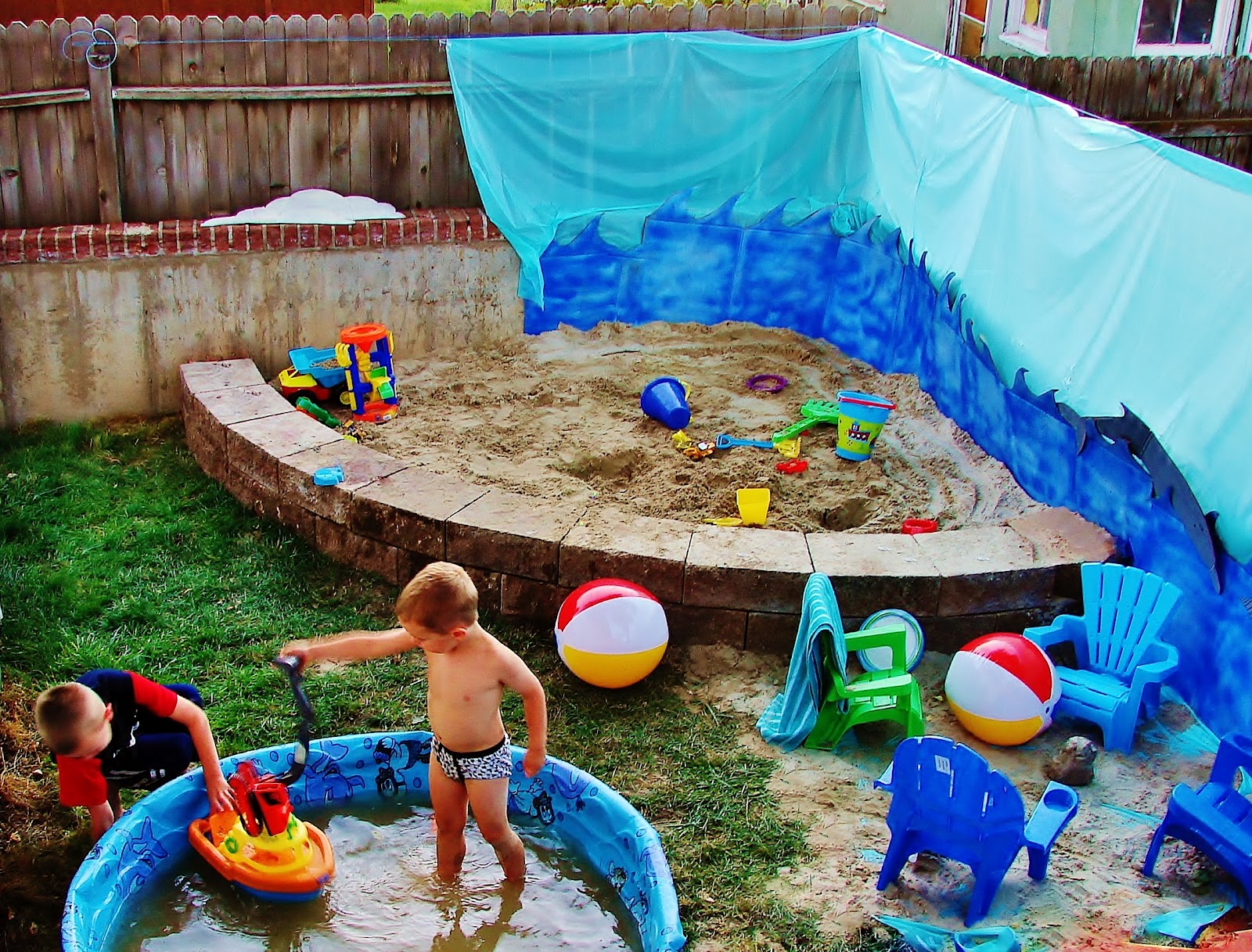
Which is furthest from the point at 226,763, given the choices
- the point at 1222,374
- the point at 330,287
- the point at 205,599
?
the point at 330,287

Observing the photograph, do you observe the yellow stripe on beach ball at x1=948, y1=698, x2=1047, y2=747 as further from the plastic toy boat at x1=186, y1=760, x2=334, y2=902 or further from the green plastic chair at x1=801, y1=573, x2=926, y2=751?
the plastic toy boat at x1=186, y1=760, x2=334, y2=902

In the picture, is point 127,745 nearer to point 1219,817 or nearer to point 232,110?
point 1219,817

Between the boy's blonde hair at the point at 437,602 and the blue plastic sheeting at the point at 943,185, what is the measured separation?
265 centimetres

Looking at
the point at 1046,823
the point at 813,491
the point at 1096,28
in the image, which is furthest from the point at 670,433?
the point at 1096,28

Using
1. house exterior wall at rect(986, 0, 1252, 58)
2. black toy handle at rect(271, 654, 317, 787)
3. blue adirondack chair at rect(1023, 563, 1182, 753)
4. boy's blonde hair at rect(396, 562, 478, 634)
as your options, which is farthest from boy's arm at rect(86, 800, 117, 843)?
house exterior wall at rect(986, 0, 1252, 58)

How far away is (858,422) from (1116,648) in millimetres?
2022

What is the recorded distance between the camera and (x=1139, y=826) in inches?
163

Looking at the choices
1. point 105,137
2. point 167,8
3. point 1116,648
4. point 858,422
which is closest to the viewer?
point 1116,648

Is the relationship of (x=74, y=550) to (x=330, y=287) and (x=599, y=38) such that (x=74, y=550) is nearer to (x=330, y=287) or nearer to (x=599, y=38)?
(x=330, y=287)

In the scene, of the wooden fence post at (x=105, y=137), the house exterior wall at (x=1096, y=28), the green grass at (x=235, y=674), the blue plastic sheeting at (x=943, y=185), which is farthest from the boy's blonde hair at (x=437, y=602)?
the house exterior wall at (x=1096, y=28)

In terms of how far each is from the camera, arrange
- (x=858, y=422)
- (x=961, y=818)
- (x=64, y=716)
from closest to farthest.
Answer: (x=64, y=716)
(x=961, y=818)
(x=858, y=422)

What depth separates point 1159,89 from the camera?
31.3ft

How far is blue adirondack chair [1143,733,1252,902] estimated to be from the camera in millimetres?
3738

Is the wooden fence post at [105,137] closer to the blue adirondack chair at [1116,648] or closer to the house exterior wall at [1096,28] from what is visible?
the blue adirondack chair at [1116,648]
